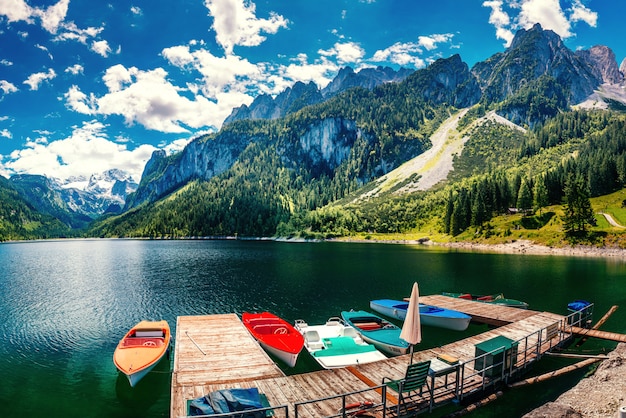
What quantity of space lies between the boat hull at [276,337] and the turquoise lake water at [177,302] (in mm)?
1717

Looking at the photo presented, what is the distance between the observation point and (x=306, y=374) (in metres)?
23.4

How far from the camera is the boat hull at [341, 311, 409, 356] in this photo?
103 feet

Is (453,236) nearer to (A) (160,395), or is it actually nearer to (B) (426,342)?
(B) (426,342)

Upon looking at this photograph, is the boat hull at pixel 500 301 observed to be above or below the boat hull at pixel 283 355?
above

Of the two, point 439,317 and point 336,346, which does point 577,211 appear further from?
point 336,346

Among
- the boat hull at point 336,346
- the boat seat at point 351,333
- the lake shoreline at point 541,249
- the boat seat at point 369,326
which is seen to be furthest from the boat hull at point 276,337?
the lake shoreline at point 541,249

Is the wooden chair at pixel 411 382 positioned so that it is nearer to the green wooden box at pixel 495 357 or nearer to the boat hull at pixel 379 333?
the green wooden box at pixel 495 357

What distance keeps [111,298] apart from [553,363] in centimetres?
6352

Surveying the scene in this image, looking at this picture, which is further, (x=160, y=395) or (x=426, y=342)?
(x=426, y=342)

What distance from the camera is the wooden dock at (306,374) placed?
64.5 feet

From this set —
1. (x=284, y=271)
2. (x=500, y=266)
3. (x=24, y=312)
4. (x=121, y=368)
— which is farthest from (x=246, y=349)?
Result: (x=500, y=266)

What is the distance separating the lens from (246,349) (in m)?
29.7

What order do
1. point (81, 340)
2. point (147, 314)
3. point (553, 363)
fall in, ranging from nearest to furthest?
point (553, 363) → point (81, 340) → point (147, 314)

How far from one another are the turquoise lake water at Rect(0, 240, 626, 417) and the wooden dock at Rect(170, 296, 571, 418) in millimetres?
2267
